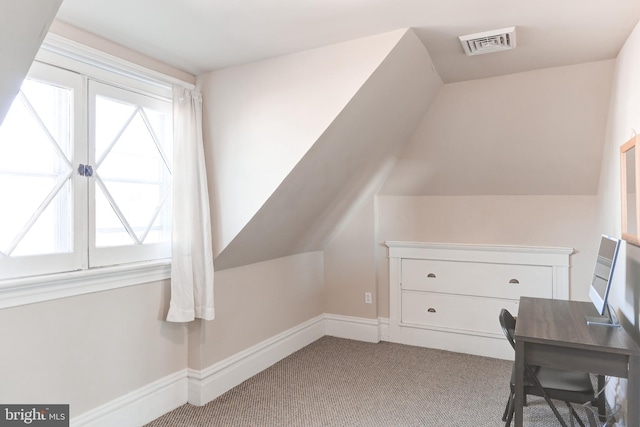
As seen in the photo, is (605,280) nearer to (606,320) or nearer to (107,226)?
(606,320)

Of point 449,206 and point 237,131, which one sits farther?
point 449,206

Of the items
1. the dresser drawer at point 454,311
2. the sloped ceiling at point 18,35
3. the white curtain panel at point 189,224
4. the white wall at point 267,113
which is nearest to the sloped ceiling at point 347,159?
the white wall at point 267,113

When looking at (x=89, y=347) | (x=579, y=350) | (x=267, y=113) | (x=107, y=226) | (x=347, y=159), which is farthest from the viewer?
(x=347, y=159)

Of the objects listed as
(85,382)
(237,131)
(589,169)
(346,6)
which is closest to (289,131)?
(237,131)

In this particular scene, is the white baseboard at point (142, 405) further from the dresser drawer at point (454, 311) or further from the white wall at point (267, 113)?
the dresser drawer at point (454, 311)

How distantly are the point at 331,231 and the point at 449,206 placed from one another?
3.72 feet

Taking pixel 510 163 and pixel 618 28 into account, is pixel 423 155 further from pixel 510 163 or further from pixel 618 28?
pixel 618 28

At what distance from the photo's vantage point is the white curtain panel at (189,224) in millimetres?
2631

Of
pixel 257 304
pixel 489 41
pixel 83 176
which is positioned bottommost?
pixel 257 304

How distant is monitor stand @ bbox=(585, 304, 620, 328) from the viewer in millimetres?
2082

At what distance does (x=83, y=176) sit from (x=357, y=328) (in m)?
2.83

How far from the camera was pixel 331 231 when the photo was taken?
13.4 ft

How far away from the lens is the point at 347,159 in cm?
309

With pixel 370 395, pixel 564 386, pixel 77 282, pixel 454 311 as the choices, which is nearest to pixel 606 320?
pixel 564 386
